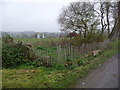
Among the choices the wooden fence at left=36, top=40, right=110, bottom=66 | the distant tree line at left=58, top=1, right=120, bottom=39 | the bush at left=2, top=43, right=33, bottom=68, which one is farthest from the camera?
A: the distant tree line at left=58, top=1, right=120, bottom=39

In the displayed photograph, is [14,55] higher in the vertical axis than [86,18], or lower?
lower

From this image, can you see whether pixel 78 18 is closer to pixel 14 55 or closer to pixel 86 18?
pixel 86 18

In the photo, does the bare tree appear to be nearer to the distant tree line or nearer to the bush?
the distant tree line

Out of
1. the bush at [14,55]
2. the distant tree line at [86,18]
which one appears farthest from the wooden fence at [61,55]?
the distant tree line at [86,18]

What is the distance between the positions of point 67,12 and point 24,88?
13.1 metres

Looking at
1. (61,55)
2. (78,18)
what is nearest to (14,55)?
(61,55)

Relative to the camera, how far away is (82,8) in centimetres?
1345

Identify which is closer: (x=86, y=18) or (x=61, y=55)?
(x=61, y=55)

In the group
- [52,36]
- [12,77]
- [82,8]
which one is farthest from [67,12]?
[12,77]

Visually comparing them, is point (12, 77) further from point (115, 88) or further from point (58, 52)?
point (115, 88)

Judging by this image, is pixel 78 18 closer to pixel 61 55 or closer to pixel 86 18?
pixel 86 18

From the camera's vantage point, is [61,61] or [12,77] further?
[61,61]

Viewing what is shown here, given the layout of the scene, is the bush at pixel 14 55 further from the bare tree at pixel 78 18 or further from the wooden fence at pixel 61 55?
the bare tree at pixel 78 18

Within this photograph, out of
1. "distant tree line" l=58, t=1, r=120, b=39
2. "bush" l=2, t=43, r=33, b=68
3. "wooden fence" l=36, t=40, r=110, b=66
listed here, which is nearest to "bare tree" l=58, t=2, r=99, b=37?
"distant tree line" l=58, t=1, r=120, b=39
